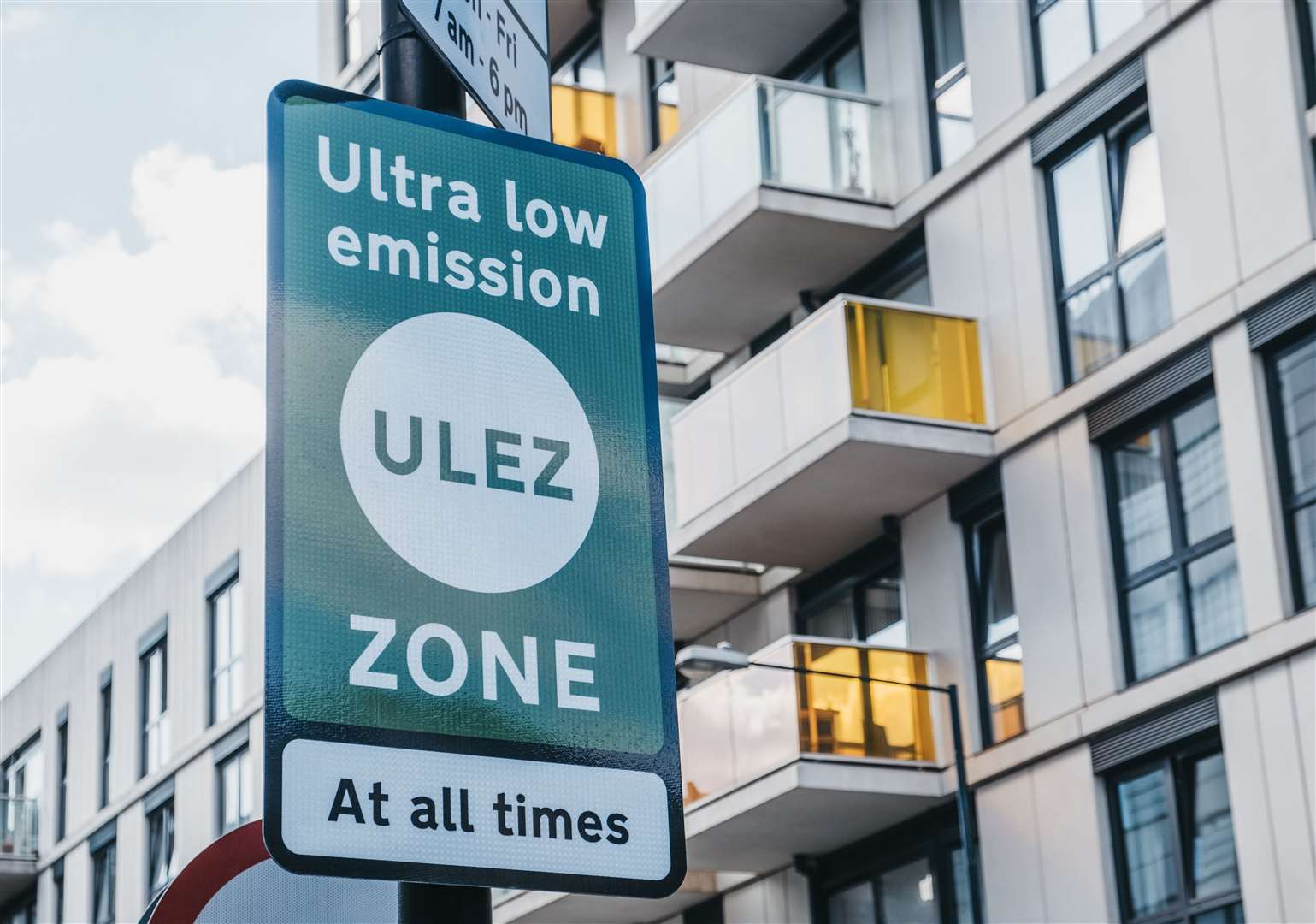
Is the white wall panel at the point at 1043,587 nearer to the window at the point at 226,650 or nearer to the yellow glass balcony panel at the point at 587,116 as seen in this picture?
the yellow glass balcony panel at the point at 587,116

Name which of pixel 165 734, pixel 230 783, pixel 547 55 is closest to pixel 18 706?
pixel 165 734

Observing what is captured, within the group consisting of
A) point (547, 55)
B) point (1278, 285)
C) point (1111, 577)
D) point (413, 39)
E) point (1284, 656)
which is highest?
point (1278, 285)

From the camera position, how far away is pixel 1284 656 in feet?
46.0

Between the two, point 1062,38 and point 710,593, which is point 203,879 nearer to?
point 1062,38

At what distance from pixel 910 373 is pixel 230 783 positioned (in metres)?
16.9

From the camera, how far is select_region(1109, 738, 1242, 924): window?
14484mm

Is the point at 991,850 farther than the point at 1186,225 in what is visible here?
Yes

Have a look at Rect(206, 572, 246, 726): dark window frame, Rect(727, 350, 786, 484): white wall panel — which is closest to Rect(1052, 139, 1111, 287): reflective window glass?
Rect(727, 350, 786, 484): white wall panel

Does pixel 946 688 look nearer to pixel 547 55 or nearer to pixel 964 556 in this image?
pixel 964 556

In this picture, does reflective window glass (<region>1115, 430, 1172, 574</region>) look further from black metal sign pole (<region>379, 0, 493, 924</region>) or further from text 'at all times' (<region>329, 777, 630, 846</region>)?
text 'at all times' (<region>329, 777, 630, 846</region>)

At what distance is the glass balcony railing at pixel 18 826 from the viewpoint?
3838cm

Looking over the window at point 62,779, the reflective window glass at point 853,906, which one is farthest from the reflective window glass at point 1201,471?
the window at point 62,779

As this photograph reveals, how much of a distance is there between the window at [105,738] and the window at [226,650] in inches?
170

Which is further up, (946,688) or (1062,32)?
(1062,32)
